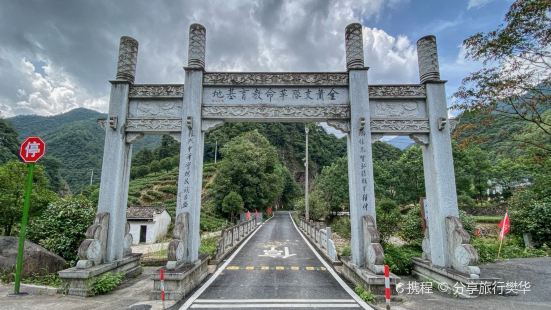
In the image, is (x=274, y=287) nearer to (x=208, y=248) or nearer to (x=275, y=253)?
(x=275, y=253)

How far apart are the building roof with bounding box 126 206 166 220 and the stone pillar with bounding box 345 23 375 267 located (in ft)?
68.0

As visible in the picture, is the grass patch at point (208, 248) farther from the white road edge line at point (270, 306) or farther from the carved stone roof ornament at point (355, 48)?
the carved stone roof ornament at point (355, 48)

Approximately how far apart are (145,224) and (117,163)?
58.3 feet

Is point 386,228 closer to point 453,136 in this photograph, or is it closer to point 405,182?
point 453,136

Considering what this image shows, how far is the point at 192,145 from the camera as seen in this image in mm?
8039

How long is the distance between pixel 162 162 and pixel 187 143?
59193 mm

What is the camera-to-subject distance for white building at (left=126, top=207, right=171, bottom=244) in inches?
926

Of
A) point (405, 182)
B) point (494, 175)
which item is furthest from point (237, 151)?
point (494, 175)

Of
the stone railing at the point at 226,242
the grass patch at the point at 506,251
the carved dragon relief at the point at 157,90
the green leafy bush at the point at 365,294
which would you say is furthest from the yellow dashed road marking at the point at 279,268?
the grass patch at the point at 506,251

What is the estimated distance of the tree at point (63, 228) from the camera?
891cm

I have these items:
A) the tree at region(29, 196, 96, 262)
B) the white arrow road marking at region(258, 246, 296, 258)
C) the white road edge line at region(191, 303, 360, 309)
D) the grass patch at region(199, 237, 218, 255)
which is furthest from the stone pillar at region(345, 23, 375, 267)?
the tree at region(29, 196, 96, 262)

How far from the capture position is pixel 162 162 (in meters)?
62.6

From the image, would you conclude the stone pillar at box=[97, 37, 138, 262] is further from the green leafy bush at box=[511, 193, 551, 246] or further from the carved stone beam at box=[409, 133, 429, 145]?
the green leafy bush at box=[511, 193, 551, 246]

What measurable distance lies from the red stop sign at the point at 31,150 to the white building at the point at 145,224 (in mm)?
17822
